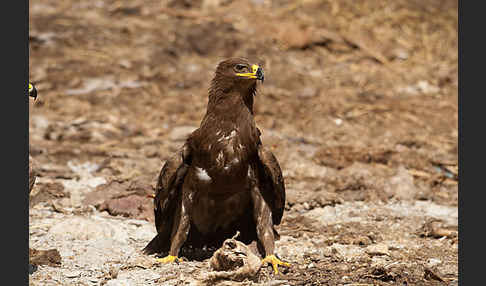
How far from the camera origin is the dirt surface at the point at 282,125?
6.19m

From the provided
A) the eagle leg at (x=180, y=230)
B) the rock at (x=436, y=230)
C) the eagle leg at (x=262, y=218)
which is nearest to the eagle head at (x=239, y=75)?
the eagle leg at (x=262, y=218)

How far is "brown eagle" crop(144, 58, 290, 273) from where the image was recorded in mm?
5750

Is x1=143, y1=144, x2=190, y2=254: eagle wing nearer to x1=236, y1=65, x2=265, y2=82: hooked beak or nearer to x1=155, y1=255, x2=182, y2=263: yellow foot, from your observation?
x1=155, y1=255, x2=182, y2=263: yellow foot

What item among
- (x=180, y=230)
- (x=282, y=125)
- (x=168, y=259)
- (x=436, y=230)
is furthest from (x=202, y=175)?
(x=282, y=125)

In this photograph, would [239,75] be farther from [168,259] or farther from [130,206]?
[130,206]

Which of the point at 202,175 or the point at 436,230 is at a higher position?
the point at 202,175

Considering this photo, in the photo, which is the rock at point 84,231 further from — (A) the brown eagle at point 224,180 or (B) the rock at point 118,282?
(B) the rock at point 118,282

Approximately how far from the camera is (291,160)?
9.68 metres

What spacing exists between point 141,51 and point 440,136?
661 cm

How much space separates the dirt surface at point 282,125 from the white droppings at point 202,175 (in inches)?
29.8

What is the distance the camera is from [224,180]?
18.9 ft

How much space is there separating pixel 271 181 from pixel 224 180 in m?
0.47

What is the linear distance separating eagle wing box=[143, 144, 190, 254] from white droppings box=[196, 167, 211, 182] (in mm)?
→ 189

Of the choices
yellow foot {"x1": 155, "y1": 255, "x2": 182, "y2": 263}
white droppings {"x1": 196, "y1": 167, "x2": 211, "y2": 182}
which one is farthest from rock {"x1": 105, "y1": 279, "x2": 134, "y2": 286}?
white droppings {"x1": 196, "y1": 167, "x2": 211, "y2": 182}
